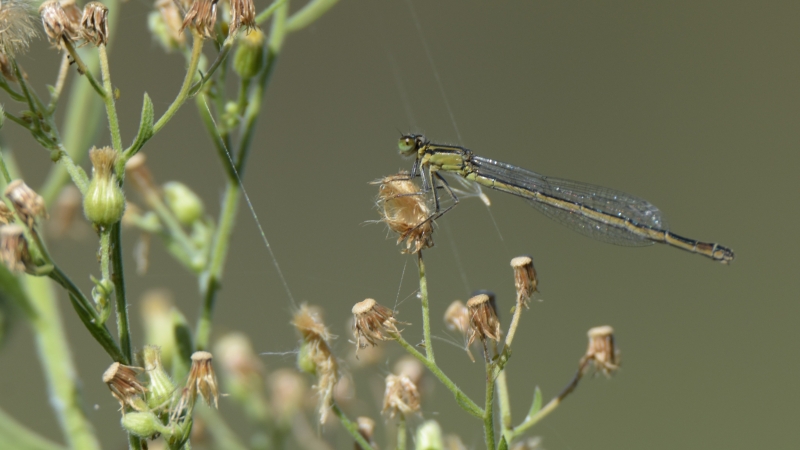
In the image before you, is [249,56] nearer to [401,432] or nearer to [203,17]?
[203,17]

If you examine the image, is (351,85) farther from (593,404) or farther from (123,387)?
(123,387)

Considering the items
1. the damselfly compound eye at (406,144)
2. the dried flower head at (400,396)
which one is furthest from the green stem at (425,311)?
the damselfly compound eye at (406,144)

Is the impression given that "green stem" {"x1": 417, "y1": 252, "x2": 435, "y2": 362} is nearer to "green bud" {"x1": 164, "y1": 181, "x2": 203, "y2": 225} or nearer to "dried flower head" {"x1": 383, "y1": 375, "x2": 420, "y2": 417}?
"dried flower head" {"x1": 383, "y1": 375, "x2": 420, "y2": 417}

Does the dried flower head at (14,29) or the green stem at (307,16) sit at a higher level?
the green stem at (307,16)

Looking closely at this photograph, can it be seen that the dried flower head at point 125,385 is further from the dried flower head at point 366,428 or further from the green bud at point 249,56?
the green bud at point 249,56

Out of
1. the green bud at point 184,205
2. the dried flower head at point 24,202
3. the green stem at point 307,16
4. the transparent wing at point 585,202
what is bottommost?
the dried flower head at point 24,202

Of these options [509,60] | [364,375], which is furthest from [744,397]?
[364,375]
